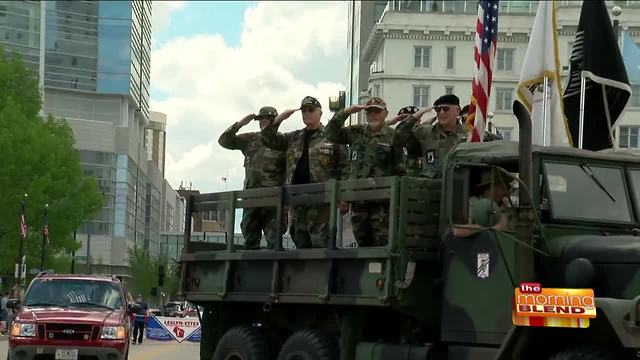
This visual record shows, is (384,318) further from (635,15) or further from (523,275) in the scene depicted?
(635,15)

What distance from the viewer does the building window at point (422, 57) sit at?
271 feet

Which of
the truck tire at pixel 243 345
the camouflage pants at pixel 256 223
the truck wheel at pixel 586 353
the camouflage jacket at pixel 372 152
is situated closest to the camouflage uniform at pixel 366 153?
the camouflage jacket at pixel 372 152

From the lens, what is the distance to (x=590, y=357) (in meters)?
8.30

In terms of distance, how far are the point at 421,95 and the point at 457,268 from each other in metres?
72.5

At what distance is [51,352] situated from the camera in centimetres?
1659

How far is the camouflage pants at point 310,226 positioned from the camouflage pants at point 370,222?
39 cm

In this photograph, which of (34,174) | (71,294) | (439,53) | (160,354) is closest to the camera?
(71,294)

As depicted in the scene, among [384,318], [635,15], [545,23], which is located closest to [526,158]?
[384,318]

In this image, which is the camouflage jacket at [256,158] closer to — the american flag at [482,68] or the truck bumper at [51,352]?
the american flag at [482,68]

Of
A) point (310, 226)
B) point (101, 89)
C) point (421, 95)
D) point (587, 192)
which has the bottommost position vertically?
point (310, 226)

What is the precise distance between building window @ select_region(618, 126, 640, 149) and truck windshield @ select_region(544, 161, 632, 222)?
214 ft

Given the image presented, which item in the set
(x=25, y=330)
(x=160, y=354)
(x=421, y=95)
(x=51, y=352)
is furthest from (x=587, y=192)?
(x=421, y=95)

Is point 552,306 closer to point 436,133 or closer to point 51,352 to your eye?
point 436,133

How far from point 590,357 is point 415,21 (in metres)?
75.3
